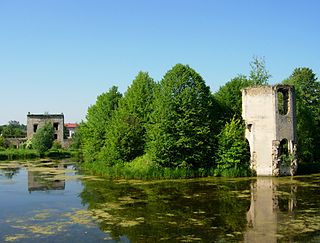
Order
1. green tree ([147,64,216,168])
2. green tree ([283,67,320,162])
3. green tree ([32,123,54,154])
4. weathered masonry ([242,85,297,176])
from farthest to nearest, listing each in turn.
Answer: green tree ([32,123,54,154]) < green tree ([283,67,320,162]) < weathered masonry ([242,85,297,176]) < green tree ([147,64,216,168])

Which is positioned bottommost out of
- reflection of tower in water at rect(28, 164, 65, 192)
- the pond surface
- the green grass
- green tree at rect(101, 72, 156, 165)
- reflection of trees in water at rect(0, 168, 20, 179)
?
the pond surface

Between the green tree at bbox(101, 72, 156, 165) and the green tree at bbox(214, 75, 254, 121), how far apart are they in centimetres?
666

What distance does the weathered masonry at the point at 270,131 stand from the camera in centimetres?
3152

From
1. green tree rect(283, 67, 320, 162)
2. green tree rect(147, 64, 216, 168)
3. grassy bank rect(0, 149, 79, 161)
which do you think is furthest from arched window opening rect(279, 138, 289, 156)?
grassy bank rect(0, 149, 79, 161)

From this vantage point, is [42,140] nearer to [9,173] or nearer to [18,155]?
[18,155]

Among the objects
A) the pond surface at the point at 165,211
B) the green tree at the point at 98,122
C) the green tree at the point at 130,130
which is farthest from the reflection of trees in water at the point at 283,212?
the green tree at the point at 98,122

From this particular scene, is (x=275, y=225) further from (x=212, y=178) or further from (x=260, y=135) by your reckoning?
(x=260, y=135)

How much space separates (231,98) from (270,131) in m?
6.65

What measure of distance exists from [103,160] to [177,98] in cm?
864

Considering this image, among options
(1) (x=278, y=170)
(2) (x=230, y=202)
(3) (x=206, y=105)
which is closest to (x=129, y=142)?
(3) (x=206, y=105)

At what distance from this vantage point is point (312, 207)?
1831 cm

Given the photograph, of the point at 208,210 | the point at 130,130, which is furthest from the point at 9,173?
the point at 208,210

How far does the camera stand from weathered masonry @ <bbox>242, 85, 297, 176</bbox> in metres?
31.5

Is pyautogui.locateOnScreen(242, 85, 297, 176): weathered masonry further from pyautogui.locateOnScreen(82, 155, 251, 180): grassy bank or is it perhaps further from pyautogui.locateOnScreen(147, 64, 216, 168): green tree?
pyautogui.locateOnScreen(147, 64, 216, 168): green tree
